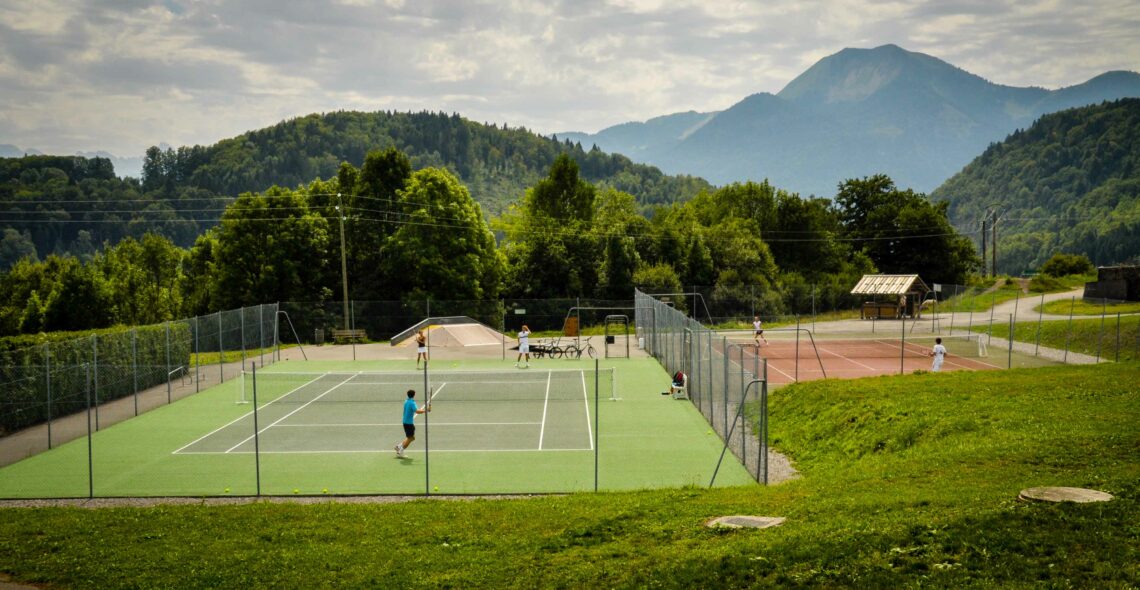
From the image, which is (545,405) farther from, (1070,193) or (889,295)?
(1070,193)

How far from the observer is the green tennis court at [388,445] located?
730 inches

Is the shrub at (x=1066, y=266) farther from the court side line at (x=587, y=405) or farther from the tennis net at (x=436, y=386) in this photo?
the court side line at (x=587, y=405)

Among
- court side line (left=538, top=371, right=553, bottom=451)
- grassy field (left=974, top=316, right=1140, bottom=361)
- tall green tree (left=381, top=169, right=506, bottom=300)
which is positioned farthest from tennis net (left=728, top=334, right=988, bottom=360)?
tall green tree (left=381, top=169, right=506, bottom=300)

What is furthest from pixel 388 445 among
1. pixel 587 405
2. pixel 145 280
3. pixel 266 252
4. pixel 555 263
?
pixel 145 280

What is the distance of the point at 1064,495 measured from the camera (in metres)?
11.2

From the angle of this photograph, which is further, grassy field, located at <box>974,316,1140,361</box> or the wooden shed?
the wooden shed

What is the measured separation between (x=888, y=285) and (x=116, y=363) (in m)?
50.3

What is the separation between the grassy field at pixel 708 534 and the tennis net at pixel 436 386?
1240cm

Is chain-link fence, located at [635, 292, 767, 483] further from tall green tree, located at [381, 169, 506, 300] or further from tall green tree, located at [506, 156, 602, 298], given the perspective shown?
tall green tree, located at [506, 156, 602, 298]

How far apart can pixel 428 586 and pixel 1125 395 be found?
17.0 m

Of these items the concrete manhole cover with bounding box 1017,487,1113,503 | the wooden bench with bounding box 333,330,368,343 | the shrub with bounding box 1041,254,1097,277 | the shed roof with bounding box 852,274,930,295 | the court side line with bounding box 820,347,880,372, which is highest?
the shrub with bounding box 1041,254,1097,277

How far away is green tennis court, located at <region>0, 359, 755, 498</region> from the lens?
18.5 metres

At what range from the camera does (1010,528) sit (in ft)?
33.3

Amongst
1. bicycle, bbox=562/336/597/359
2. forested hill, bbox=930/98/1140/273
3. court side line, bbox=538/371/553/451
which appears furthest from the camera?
forested hill, bbox=930/98/1140/273
